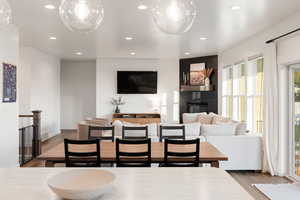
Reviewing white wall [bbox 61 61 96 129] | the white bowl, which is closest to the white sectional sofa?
the white bowl

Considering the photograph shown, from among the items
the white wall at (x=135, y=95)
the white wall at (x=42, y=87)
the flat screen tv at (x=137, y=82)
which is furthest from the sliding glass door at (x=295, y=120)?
the white wall at (x=42, y=87)

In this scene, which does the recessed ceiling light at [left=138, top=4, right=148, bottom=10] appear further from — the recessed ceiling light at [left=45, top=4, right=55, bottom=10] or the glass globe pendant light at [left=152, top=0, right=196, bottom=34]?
the glass globe pendant light at [left=152, top=0, right=196, bottom=34]

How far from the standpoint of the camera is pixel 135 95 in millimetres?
10602

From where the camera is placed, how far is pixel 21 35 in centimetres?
650

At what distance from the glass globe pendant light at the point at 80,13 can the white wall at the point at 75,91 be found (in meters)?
8.84

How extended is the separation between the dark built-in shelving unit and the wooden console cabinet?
112 centimetres

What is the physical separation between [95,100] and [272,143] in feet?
24.6

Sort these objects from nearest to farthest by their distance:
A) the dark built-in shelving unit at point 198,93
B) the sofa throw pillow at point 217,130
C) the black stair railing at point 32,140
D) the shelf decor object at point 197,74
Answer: the sofa throw pillow at point 217,130 → the black stair railing at point 32,140 → the dark built-in shelving unit at point 198,93 → the shelf decor object at point 197,74

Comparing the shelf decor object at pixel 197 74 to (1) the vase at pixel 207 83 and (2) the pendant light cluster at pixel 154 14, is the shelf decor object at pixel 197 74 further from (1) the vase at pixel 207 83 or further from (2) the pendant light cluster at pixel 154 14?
(2) the pendant light cluster at pixel 154 14

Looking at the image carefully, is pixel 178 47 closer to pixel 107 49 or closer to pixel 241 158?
pixel 107 49

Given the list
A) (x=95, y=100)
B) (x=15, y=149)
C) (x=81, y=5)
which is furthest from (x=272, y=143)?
(x=95, y=100)

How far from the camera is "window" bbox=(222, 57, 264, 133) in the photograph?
676 centimetres

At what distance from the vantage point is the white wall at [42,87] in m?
8.05

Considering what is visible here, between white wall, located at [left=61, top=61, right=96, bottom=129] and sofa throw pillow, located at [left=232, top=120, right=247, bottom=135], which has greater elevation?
white wall, located at [left=61, top=61, right=96, bottom=129]
